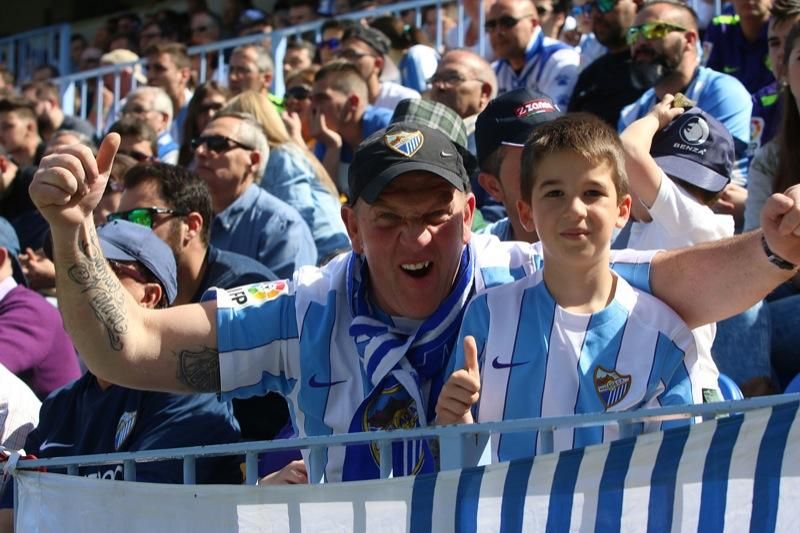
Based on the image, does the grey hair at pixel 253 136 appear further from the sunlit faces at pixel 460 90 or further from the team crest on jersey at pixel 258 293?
the team crest on jersey at pixel 258 293

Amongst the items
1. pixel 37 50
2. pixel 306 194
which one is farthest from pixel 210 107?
pixel 37 50

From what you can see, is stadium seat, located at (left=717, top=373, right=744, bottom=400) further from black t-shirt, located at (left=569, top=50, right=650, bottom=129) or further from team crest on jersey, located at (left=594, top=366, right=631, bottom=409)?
black t-shirt, located at (left=569, top=50, right=650, bottom=129)

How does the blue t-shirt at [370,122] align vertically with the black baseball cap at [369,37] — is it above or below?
below

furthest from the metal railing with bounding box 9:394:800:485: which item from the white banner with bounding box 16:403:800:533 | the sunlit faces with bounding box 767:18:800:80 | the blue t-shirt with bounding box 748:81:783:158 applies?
the blue t-shirt with bounding box 748:81:783:158

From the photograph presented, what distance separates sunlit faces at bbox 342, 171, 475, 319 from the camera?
331cm

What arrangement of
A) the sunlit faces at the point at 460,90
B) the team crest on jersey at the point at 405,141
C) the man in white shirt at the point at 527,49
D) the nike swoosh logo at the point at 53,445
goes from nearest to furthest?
the team crest on jersey at the point at 405,141 → the nike swoosh logo at the point at 53,445 → the sunlit faces at the point at 460,90 → the man in white shirt at the point at 527,49

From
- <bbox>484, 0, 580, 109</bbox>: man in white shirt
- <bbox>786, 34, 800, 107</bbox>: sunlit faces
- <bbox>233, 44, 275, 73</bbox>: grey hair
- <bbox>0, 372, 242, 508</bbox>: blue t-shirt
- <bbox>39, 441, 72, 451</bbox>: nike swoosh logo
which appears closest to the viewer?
<bbox>0, 372, 242, 508</bbox>: blue t-shirt

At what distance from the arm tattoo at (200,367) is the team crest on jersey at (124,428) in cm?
75

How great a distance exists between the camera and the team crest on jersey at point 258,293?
11.3 feet

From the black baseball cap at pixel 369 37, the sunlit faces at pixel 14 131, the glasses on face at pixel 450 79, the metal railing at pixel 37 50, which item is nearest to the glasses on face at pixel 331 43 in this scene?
the black baseball cap at pixel 369 37

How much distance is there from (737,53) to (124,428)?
15.0 feet

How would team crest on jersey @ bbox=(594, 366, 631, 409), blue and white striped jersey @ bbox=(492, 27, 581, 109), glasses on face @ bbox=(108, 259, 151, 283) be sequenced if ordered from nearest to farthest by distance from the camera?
team crest on jersey @ bbox=(594, 366, 631, 409) < glasses on face @ bbox=(108, 259, 151, 283) < blue and white striped jersey @ bbox=(492, 27, 581, 109)

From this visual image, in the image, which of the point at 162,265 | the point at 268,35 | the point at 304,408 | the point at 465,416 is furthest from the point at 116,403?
the point at 268,35

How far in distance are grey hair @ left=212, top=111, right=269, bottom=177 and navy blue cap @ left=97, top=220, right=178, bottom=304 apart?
6.84 feet
